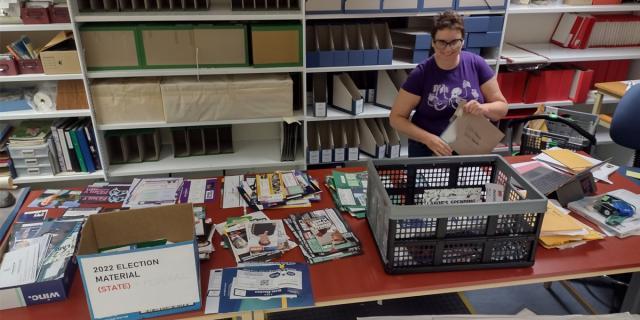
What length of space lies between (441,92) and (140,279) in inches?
58.5

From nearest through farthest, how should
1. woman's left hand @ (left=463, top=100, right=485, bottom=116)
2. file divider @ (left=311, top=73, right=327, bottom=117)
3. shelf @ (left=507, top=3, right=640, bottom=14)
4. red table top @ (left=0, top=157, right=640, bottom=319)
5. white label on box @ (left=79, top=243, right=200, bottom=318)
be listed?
white label on box @ (left=79, top=243, right=200, bottom=318), red table top @ (left=0, top=157, right=640, bottom=319), woman's left hand @ (left=463, top=100, right=485, bottom=116), file divider @ (left=311, top=73, right=327, bottom=117), shelf @ (left=507, top=3, right=640, bottom=14)

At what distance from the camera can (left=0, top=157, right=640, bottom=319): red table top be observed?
1267 millimetres

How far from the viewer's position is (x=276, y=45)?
2746mm

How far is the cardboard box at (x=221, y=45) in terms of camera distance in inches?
105

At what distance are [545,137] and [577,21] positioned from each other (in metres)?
1.24

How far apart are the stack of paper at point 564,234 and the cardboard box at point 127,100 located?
223 cm

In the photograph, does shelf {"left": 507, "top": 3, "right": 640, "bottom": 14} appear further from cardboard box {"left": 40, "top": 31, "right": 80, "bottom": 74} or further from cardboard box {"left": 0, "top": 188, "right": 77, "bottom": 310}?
cardboard box {"left": 0, "top": 188, "right": 77, "bottom": 310}

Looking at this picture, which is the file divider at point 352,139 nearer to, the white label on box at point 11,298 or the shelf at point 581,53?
the shelf at point 581,53

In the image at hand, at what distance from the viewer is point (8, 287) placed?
4.00 ft

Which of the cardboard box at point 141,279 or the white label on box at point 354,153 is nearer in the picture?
the cardboard box at point 141,279

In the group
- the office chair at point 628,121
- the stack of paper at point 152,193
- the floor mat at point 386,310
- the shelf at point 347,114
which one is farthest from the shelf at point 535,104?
the stack of paper at point 152,193

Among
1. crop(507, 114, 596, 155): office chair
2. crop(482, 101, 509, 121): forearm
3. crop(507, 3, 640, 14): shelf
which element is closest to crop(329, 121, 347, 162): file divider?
crop(507, 114, 596, 155): office chair

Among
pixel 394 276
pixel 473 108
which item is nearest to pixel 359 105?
pixel 473 108

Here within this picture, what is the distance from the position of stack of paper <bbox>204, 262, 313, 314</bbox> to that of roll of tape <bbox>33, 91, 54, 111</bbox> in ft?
6.78
